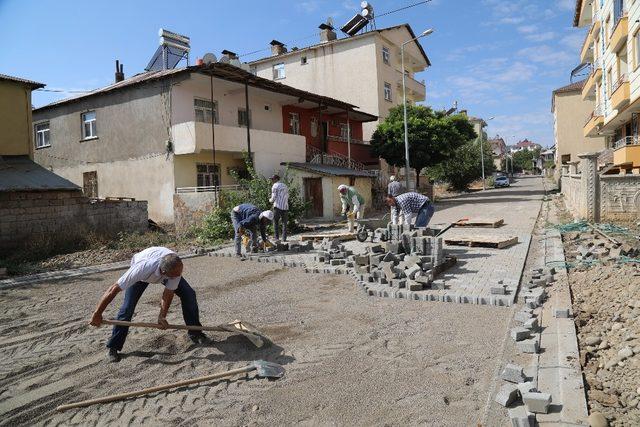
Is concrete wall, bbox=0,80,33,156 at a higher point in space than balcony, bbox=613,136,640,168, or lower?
higher

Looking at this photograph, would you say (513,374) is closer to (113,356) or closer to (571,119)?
(113,356)

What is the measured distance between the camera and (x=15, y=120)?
14453 millimetres

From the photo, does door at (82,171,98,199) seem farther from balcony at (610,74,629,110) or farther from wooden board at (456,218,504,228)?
balcony at (610,74,629,110)

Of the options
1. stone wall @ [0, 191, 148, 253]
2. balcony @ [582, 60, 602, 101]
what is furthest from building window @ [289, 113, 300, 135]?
balcony @ [582, 60, 602, 101]

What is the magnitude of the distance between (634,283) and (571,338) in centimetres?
176

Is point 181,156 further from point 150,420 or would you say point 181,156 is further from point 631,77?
point 631,77

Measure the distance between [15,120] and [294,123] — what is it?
41.1ft

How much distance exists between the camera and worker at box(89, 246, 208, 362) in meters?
4.02

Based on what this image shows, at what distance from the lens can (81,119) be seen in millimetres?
19406

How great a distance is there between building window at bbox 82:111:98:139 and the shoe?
17279mm

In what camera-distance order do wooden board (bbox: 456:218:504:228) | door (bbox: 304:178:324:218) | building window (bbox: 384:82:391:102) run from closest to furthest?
1. wooden board (bbox: 456:218:504:228)
2. door (bbox: 304:178:324:218)
3. building window (bbox: 384:82:391:102)

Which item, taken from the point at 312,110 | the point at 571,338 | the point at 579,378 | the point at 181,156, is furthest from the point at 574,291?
the point at 312,110

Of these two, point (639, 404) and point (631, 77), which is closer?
point (639, 404)

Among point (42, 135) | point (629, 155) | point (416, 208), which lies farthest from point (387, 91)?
point (416, 208)
